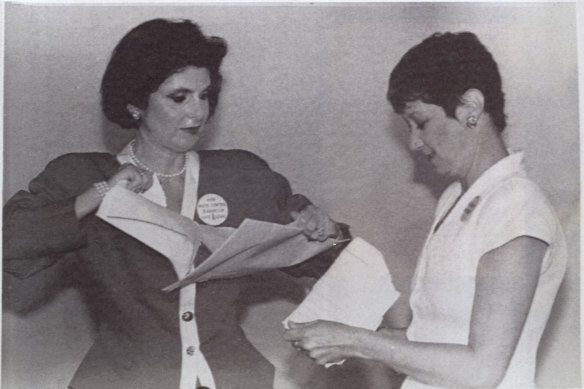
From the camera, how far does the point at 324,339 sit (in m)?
1.40

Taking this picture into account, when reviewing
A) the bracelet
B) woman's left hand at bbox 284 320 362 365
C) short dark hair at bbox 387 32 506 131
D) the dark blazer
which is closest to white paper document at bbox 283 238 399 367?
woman's left hand at bbox 284 320 362 365

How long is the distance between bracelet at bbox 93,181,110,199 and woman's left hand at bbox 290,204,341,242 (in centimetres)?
34

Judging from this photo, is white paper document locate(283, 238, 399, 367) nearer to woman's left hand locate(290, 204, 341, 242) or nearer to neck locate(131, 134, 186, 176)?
woman's left hand locate(290, 204, 341, 242)

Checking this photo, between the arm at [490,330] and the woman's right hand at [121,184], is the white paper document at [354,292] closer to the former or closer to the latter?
the arm at [490,330]

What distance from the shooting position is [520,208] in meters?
1.38

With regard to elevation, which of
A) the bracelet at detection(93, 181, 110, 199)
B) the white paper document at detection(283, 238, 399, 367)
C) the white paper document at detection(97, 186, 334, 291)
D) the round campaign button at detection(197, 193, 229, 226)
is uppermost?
the bracelet at detection(93, 181, 110, 199)

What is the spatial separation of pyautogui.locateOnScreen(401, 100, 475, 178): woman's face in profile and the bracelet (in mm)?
552

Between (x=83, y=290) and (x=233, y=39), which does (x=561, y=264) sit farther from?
(x=83, y=290)

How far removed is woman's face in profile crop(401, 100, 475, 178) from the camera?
1.41 m

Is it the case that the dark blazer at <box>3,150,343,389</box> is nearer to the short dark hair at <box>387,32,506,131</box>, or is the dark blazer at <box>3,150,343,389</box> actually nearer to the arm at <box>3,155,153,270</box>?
the arm at <box>3,155,153,270</box>

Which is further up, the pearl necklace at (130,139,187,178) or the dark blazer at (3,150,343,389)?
the pearl necklace at (130,139,187,178)

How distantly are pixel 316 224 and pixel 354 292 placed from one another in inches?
5.6

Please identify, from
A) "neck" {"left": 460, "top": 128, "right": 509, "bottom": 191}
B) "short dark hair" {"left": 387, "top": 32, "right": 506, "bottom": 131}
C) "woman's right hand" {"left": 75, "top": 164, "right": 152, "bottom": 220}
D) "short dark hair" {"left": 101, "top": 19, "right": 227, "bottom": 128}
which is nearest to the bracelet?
"woman's right hand" {"left": 75, "top": 164, "right": 152, "bottom": 220}

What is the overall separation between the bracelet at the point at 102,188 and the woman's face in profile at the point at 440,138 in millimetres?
552
